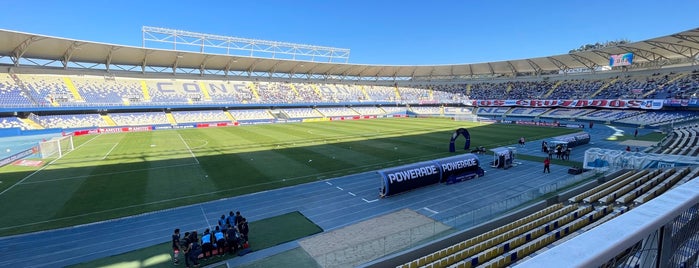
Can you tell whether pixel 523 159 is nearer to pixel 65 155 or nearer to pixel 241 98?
pixel 65 155

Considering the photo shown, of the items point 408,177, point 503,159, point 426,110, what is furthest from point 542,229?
point 426,110

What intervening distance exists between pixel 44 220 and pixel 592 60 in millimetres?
75089

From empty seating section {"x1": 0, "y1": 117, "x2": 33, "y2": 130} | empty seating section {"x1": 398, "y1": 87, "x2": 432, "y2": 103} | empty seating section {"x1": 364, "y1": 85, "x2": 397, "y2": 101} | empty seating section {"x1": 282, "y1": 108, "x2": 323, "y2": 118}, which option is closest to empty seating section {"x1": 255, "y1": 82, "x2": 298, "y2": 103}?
empty seating section {"x1": 282, "y1": 108, "x2": 323, "y2": 118}

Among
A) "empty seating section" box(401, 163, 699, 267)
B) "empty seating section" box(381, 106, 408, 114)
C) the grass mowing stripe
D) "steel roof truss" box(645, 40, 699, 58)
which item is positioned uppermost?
"steel roof truss" box(645, 40, 699, 58)

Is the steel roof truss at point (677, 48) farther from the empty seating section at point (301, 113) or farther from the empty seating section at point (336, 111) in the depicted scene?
the empty seating section at point (301, 113)

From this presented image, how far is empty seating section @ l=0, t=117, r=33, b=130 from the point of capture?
126ft

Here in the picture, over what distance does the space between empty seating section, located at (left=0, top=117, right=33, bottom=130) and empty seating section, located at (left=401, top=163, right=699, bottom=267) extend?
52613 mm

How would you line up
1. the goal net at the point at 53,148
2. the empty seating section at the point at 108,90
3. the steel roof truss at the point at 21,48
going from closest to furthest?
the goal net at the point at 53,148, the steel roof truss at the point at 21,48, the empty seating section at the point at 108,90

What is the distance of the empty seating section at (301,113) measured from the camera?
6462cm

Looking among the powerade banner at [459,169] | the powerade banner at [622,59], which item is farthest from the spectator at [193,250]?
the powerade banner at [622,59]

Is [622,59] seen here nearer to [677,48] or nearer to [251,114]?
[677,48]

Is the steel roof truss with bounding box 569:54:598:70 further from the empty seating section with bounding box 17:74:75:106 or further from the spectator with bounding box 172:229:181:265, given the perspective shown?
the empty seating section with bounding box 17:74:75:106

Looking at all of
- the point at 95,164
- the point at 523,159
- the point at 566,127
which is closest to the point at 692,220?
the point at 523,159

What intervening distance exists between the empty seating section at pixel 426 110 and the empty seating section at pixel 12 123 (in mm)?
68095
